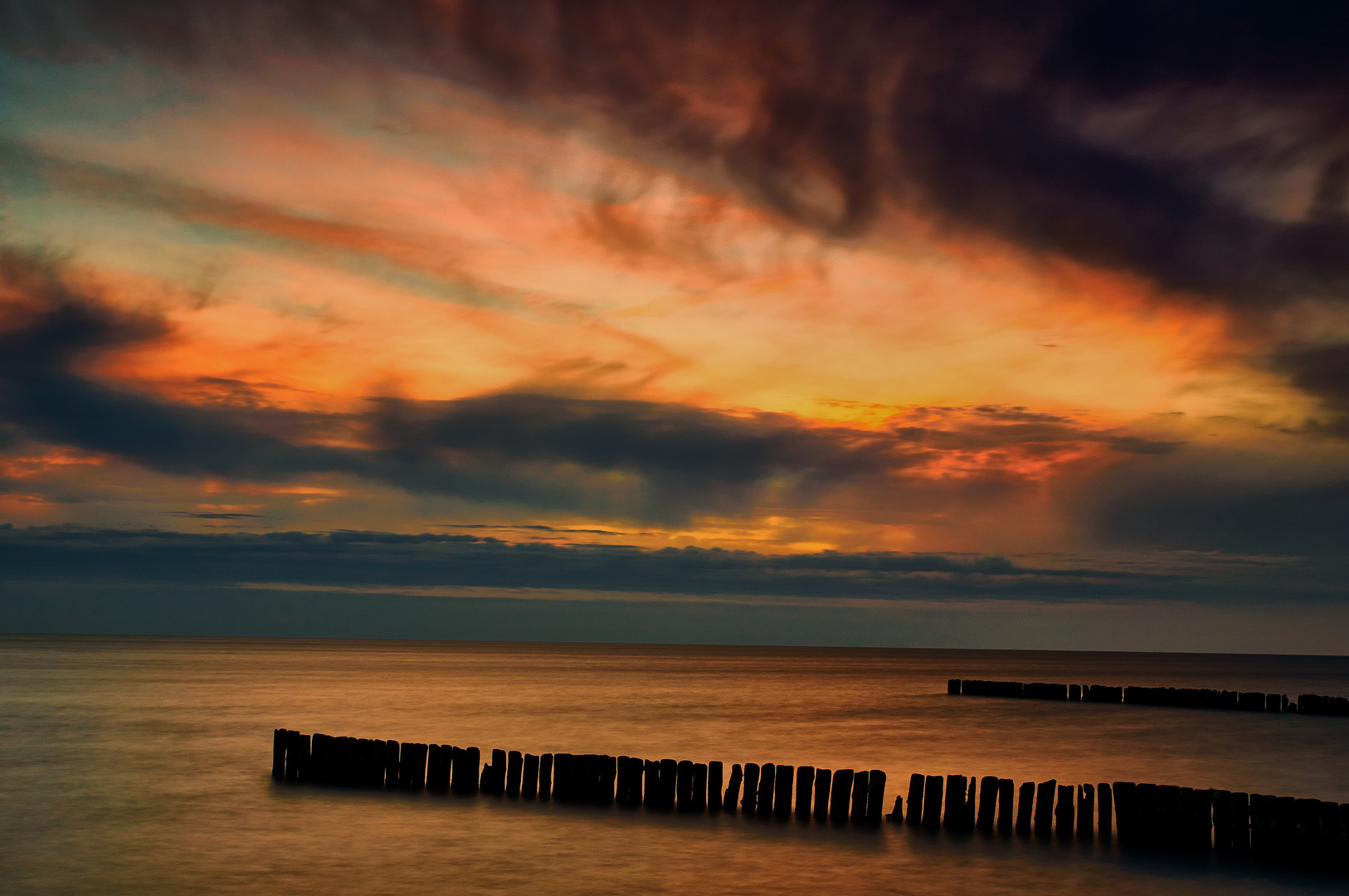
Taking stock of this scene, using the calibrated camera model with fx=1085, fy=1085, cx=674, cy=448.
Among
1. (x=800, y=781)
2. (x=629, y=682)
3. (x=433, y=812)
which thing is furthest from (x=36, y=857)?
(x=629, y=682)

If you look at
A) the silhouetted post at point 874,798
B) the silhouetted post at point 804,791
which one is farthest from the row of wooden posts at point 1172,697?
the silhouetted post at point 804,791

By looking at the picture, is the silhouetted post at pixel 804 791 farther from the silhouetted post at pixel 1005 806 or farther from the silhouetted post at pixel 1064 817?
the silhouetted post at pixel 1064 817

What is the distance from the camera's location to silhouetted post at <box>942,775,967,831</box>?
1734 centimetres

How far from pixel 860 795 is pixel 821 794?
2.32 ft

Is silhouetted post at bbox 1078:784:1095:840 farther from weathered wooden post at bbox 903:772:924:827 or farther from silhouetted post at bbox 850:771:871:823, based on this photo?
silhouetted post at bbox 850:771:871:823

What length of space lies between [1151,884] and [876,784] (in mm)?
4599

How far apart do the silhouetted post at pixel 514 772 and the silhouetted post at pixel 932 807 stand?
739 centimetres

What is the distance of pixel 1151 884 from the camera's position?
14.6 m

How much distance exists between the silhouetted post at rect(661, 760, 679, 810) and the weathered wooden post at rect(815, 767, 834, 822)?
2471 millimetres

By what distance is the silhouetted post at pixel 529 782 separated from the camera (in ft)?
65.7

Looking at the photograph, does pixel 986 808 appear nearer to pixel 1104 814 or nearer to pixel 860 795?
pixel 1104 814

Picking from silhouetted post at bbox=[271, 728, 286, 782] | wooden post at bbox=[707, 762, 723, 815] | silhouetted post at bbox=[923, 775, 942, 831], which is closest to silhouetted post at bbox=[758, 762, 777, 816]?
wooden post at bbox=[707, 762, 723, 815]

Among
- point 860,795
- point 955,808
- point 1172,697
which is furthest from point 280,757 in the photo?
point 1172,697

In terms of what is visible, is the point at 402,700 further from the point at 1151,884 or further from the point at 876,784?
the point at 1151,884
